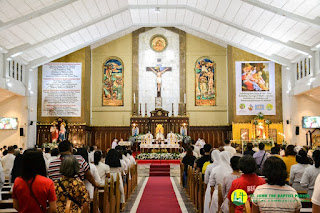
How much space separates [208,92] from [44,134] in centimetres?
1140

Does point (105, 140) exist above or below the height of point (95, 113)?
below

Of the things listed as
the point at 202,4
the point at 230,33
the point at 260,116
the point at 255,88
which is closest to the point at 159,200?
the point at 202,4

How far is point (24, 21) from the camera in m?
15.9

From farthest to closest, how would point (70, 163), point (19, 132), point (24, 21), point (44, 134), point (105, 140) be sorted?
point (105, 140) → point (44, 134) → point (19, 132) → point (24, 21) → point (70, 163)

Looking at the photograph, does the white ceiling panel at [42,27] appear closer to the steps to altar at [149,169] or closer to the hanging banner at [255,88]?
the steps to altar at [149,169]

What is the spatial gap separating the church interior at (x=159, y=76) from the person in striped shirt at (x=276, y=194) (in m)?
10.5

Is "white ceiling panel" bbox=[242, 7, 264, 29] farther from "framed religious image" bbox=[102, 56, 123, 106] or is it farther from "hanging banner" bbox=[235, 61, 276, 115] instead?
"framed religious image" bbox=[102, 56, 123, 106]

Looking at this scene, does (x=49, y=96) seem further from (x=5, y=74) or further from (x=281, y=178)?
(x=281, y=178)

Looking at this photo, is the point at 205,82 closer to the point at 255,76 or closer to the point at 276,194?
the point at 255,76

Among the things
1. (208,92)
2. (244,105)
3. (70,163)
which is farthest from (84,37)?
(70,163)

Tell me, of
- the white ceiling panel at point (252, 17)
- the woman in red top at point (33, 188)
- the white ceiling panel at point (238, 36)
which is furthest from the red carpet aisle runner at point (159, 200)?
the white ceiling panel at point (238, 36)

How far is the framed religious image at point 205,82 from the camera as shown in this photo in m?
25.7

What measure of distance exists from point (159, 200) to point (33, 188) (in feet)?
21.1

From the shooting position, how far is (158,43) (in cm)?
2620
